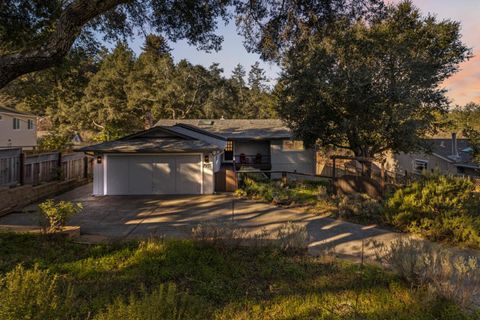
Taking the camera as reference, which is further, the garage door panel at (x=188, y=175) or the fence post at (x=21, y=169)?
the garage door panel at (x=188, y=175)

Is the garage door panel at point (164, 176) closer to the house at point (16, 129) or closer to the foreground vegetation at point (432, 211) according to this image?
the foreground vegetation at point (432, 211)

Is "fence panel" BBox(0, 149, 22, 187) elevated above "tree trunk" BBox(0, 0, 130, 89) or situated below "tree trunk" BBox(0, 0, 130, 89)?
below

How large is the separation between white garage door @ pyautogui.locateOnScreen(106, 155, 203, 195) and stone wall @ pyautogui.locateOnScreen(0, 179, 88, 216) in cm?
259

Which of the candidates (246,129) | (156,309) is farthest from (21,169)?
(246,129)

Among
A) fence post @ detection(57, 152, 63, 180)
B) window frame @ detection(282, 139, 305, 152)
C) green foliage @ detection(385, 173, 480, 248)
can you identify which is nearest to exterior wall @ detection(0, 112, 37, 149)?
fence post @ detection(57, 152, 63, 180)

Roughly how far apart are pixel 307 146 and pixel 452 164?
15.0 m

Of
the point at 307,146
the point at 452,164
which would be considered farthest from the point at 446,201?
the point at 452,164

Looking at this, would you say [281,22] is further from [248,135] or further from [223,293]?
[248,135]

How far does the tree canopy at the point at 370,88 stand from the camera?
46.7ft

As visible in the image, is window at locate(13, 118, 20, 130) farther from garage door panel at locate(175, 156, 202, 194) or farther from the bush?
the bush

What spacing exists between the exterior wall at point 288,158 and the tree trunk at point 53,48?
1826cm

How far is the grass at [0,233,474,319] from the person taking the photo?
381cm

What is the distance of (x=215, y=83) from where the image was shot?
3947 centimetres

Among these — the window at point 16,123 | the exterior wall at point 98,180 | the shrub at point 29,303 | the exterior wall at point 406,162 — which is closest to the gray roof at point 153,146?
the exterior wall at point 98,180
